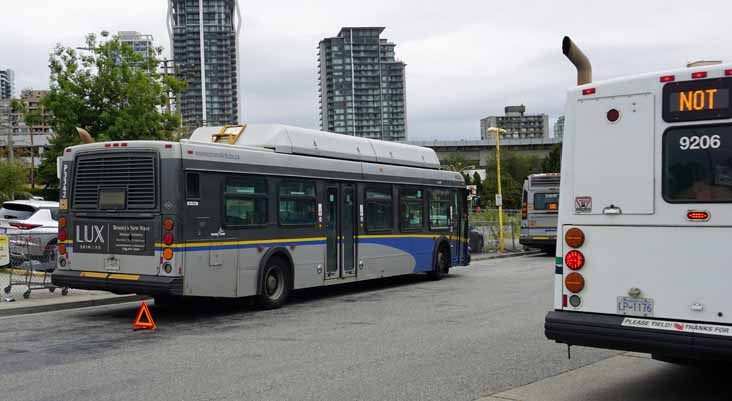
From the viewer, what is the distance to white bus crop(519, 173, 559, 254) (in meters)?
30.1

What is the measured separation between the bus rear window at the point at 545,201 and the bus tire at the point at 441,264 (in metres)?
10.5

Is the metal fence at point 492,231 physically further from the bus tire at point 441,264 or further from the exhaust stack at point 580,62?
the exhaust stack at point 580,62

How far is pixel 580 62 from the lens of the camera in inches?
301

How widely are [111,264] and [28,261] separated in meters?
3.74

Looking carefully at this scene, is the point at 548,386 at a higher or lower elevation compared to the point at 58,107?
lower

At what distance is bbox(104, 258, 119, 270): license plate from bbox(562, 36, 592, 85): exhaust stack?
8020 mm

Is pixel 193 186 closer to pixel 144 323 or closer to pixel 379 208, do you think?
pixel 144 323

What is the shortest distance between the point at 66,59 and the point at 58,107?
239cm

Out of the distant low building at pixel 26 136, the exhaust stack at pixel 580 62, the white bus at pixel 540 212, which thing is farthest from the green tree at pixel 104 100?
the exhaust stack at pixel 580 62

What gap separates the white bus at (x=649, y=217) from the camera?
6.43 m

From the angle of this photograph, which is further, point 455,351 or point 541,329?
point 541,329

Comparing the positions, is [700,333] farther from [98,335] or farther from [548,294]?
[548,294]

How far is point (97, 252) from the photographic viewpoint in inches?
506

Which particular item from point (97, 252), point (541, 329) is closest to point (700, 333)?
point (541, 329)
